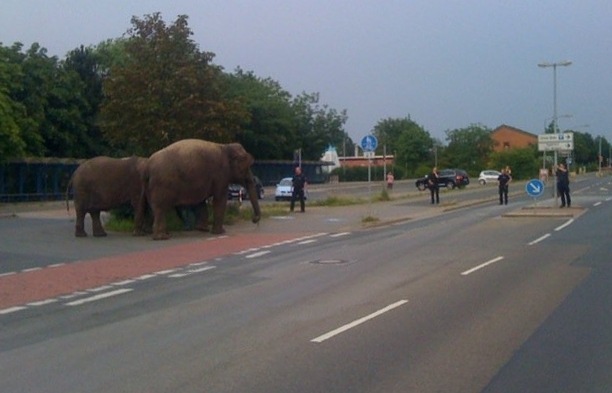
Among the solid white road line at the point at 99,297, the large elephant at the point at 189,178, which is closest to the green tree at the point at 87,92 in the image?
the large elephant at the point at 189,178

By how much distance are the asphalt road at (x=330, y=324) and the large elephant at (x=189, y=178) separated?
531 cm

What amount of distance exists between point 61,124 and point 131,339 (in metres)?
52.4

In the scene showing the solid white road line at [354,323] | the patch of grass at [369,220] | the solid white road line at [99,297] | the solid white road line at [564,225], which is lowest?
the solid white road line at [99,297]

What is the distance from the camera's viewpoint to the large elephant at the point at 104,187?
28.3 metres

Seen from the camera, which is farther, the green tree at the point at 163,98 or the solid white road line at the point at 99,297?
the green tree at the point at 163,98

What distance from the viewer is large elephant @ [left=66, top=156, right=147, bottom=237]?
1114 inches

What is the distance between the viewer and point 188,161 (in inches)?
1099

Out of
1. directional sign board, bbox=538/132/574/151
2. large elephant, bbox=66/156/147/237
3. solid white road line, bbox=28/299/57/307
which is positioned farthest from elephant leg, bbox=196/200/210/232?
directional sign board, bbox=538/132/574/151

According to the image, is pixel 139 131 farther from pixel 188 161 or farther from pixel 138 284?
pixel 138 284

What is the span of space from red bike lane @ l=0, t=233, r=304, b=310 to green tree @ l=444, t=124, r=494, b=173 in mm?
96418

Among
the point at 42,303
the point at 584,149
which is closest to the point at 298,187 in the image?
the point at 42,303

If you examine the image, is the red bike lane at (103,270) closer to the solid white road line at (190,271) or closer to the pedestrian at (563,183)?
the solid white road line at (190,271)

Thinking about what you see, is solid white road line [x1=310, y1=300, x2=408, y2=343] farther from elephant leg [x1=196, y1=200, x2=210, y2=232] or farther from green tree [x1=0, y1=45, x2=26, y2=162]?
green tree [x1=0, y1=45, x2=26, y2=162]

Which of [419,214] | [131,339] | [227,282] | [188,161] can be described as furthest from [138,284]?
[419,214]
